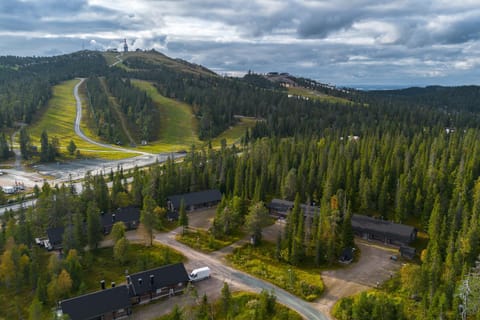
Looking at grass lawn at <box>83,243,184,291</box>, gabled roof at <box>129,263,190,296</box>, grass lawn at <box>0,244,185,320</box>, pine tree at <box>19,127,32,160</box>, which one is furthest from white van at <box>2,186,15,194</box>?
gabled roof at <box>129,263,190,296</box>

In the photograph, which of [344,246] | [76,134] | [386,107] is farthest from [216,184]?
[386,107]

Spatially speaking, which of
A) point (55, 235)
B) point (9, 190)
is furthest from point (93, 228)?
point (9, 190)

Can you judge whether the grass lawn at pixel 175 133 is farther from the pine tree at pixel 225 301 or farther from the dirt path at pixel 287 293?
the pine tree at pixel 225 301

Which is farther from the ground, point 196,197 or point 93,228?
point 93,228

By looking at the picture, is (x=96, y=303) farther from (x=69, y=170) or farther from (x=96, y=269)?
(x=69, y=170)

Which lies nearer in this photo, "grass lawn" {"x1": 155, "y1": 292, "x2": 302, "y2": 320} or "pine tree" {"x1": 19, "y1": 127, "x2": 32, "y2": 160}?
"grass lawn" {"x1": 155, "y1": 292, "x2": 302, "y2": 320}

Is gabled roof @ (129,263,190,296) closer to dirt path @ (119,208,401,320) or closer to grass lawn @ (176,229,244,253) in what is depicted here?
dirt path @ (119,208,401,320)
